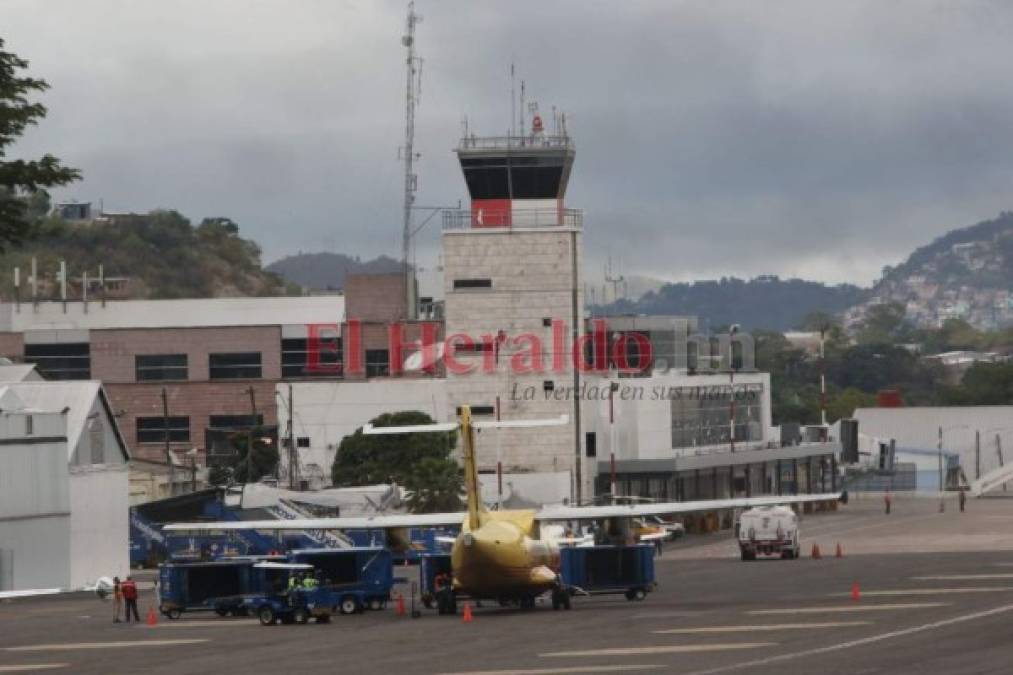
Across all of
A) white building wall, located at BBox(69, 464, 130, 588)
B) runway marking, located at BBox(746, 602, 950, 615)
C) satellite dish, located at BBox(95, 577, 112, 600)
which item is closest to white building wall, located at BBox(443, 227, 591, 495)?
white building wall, located at BBox(69, 464, 130, 588)

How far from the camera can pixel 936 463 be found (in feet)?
641

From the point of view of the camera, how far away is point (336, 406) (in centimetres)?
13525

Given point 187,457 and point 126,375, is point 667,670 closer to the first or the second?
point 187,457

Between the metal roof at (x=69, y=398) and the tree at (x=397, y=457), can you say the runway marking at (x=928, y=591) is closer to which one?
the metal roof at (x=69, y=398)

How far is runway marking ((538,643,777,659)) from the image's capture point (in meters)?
50.2

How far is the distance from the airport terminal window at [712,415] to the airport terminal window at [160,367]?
38366 millimetres

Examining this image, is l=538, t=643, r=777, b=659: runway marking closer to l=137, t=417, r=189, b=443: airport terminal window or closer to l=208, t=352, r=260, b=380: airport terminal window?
l=137, t=417, r=189, b=443: airport terminal window

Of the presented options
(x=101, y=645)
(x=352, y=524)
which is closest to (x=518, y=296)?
(x=352, y=524)

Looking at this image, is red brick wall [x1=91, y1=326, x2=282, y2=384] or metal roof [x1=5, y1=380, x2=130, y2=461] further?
red brick wall [x1=91, y1=326, x2=282, y2=384]

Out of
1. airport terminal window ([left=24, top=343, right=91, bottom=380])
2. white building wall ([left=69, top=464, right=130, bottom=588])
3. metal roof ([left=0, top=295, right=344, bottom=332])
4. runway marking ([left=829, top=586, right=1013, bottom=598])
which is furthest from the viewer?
metal roof ([left=0, top=295, right=344, bottom=332])

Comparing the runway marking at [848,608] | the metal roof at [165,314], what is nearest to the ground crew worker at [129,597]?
the runway marking at [848,608]

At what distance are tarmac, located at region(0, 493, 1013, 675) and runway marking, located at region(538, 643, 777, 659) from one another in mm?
55

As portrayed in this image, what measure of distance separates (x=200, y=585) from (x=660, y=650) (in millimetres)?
23274

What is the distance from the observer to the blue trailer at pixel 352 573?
67688mm
